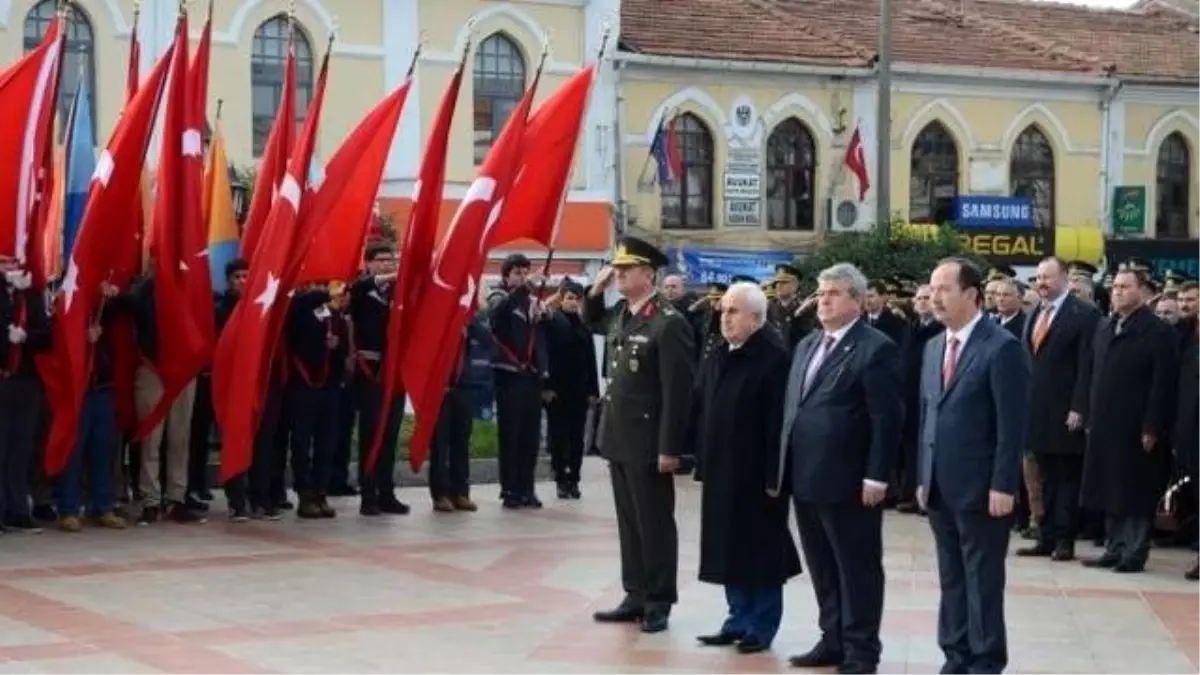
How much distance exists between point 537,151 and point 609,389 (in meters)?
4.14


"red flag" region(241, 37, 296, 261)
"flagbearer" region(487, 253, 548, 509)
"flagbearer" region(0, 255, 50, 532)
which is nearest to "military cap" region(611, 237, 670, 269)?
→ "red flag" region(241, 37, 296, 261)

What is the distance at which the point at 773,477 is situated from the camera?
9.45m

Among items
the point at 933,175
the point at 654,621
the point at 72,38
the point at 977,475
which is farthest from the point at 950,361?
the point at 933,175

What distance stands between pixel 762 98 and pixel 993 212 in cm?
511

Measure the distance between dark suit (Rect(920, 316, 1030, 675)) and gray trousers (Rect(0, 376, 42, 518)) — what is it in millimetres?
7243

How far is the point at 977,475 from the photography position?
856cm

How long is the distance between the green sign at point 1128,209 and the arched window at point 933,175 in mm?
3630

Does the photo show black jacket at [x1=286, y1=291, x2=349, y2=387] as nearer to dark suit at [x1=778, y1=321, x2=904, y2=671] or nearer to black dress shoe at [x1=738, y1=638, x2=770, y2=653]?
black dress shoe at [x1=738, y1=638, x2=770, y2=653]

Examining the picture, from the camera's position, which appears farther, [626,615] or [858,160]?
[858,160]

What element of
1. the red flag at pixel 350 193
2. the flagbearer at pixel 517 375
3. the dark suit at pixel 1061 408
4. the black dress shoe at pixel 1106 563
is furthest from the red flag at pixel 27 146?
the black dress shoe at pixel 1106 563

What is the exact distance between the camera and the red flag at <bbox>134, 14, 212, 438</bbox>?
13.6 m

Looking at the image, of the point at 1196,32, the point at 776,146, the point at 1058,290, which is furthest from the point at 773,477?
the point at 1196,32

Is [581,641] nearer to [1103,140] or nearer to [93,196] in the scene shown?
[93,196]

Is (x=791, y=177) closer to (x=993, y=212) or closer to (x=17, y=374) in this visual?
(x=993, y=212)
